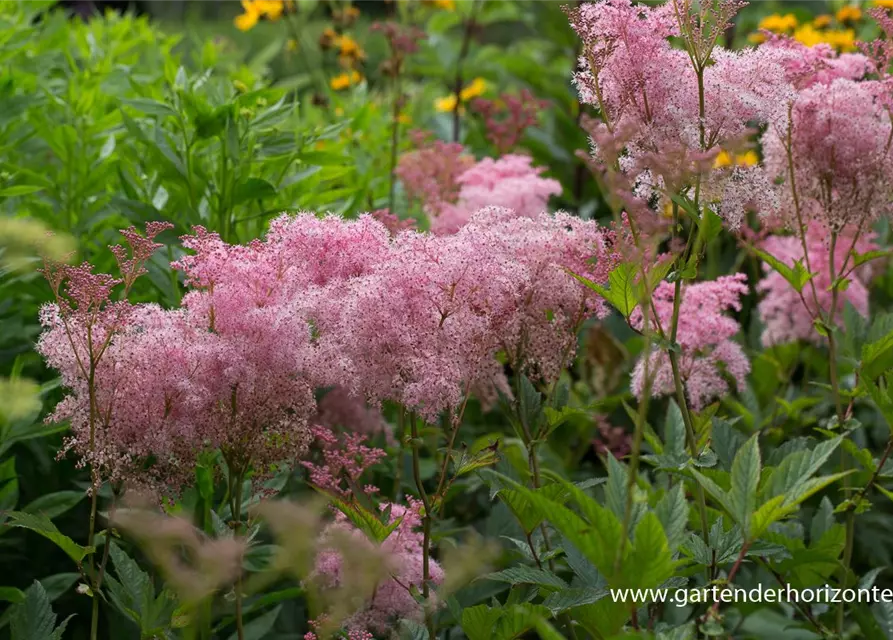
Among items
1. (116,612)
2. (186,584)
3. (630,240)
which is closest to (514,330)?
(630,240)

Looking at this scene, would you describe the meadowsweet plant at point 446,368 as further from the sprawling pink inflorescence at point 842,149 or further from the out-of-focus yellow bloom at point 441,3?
the out-of-focus yellow bloom at point 441,3

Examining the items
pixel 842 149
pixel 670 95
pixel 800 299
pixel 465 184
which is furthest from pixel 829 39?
pixel 670 95

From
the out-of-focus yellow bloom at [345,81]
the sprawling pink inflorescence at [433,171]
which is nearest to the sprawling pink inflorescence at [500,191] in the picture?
the sprawling pink inflorescence at [433,171]

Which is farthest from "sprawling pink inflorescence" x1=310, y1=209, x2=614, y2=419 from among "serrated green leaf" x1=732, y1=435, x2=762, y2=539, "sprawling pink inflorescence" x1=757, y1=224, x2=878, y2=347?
"sprawling pink inflorescence" x1=757, y1=224, x2=878, y2=347

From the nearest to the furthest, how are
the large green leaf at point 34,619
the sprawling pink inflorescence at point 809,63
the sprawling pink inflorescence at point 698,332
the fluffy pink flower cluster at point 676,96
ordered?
the fluffy pink flower cluster at point 676,96 → the large green leaf at point 34,619 → the sprawling pink inflorescence at point 809,63 → the sprawling pink inflorescence at point 698,332

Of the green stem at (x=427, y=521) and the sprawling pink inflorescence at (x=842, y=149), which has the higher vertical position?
the sprawling pink inflorescence at (x=842, y=149)

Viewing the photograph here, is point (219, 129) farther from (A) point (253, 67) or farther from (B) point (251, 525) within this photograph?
(A) point (253, 67)

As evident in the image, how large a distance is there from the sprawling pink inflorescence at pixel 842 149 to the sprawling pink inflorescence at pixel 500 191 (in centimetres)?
69

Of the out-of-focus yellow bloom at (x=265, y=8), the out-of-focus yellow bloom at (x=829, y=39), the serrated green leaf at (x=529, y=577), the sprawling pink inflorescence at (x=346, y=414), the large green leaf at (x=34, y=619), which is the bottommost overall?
the large green leaf at (x=34, y=619)

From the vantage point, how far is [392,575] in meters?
1.62

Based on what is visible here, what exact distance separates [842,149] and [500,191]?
859 millimetres

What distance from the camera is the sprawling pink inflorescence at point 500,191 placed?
8.30ft

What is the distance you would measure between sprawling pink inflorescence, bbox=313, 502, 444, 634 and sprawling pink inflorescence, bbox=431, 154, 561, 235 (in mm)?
848

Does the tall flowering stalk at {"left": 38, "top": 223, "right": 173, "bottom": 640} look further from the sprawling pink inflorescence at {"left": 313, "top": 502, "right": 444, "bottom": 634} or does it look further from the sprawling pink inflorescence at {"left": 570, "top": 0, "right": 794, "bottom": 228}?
the sprawling pink inflorescence at {"left": 570, "top": 0, "right": 794, "bottom": 228}
